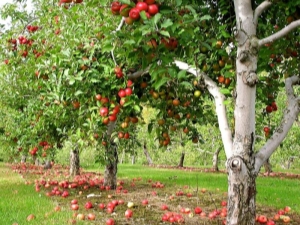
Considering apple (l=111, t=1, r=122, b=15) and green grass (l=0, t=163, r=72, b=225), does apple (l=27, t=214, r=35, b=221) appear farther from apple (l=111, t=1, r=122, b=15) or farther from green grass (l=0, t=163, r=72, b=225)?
apple (l=111, t=1, r=122, b=15)

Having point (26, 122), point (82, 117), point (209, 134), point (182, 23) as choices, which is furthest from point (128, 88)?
point (209, 134)

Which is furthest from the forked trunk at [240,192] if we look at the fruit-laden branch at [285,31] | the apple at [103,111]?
the apple at [103,111]

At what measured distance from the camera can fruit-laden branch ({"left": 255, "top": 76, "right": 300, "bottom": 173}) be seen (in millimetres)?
4831

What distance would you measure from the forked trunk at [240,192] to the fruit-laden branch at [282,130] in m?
0.25

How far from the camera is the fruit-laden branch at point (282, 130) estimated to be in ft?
15.9

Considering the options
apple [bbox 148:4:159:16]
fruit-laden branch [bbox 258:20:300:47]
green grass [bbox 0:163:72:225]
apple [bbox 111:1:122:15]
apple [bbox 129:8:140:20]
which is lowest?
green grass [bbox 0:163:72:225]

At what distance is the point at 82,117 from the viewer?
525 centimetres

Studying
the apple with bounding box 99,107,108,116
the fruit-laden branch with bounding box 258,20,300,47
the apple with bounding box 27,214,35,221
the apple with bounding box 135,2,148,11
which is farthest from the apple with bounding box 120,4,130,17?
the apple with bounding box 27,214,35,221

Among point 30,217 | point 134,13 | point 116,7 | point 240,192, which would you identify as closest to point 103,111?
point 116,7

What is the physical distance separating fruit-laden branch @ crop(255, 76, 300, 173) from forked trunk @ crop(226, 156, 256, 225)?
0.83 ft

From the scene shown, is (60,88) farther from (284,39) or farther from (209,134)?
(209,134)

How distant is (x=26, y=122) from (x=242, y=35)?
5.85 m

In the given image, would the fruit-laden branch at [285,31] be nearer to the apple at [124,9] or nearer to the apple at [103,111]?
the apple at [124,9]

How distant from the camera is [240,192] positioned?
4.55 meters
